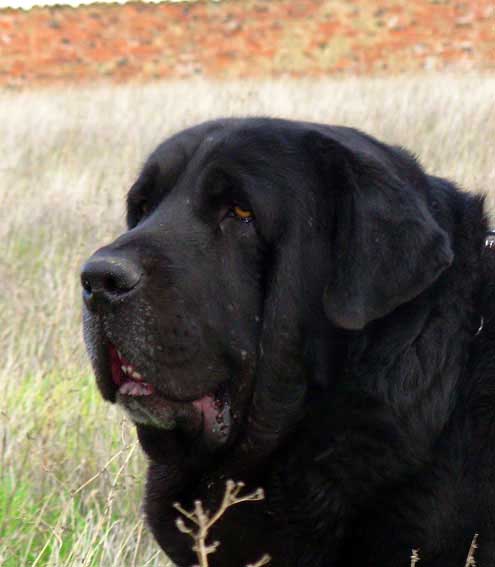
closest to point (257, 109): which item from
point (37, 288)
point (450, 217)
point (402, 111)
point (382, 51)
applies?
point (402, 111)

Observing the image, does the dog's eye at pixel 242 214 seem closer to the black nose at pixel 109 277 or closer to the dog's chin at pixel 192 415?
the black nose at pixel 109 277

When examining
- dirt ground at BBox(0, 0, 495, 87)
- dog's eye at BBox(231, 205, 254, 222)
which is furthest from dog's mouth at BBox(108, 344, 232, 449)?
dirt ground at BBox(0, 0, 495, 87)

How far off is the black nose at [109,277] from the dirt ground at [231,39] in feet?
49.0

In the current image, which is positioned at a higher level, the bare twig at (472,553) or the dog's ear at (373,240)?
the dog's ear at (373,240)

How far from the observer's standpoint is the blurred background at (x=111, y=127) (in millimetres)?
3418

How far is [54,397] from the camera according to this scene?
3842 millimetres

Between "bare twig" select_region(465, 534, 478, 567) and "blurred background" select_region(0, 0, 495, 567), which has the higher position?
"bare twig" select_region(465, 534, 478, 567)

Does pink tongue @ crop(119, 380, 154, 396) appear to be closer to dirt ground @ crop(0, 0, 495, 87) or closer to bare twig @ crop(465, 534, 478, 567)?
bare twig @ crop(465, 534, 478, 567)

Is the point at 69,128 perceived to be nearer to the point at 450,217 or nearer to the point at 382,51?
the point at 450,217

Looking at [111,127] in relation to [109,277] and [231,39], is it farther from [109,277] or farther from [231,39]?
[231,39]

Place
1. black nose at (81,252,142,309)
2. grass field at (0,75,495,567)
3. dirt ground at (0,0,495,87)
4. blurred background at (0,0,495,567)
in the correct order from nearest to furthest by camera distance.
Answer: black nose at (81,252,142,309), grass field at (0,75,495,567), blurred background at (0,0,495,567), dirt ground at (0,0,495,87)

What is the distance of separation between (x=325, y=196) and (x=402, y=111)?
6.61 metres

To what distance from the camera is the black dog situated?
233cm

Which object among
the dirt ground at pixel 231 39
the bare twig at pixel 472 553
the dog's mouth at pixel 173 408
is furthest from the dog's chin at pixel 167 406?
the dirt ground at pixel 231 39
